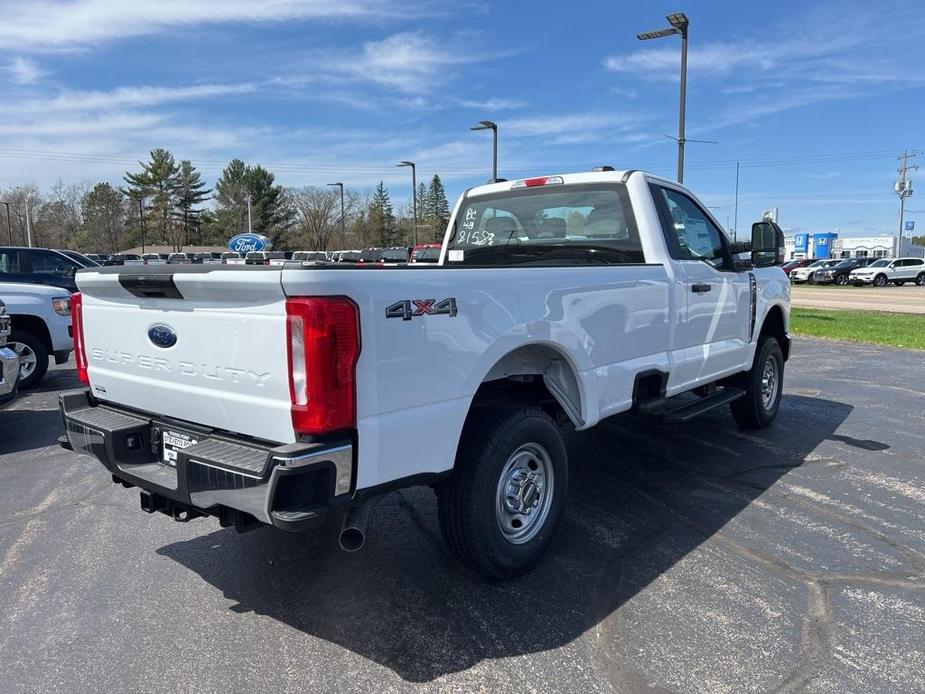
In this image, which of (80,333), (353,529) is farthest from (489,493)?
(80,333)

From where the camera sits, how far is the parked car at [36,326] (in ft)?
27.8

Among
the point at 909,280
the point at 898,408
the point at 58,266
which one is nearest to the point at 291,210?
the point at 909,280

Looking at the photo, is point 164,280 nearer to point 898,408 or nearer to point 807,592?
point 807,592

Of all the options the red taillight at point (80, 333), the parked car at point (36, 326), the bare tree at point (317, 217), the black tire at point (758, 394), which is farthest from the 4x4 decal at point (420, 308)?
the bare tree at point (317, 217)

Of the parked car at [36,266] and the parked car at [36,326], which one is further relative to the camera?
the parked car at [36,266]

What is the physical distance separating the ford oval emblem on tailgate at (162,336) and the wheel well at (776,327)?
17.5ft

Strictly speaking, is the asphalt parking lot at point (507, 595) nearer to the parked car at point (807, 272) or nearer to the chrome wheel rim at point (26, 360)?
the chrome wheel rim at point (26, 360)

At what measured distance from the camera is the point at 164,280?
2918 mm

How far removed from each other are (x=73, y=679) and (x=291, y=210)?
295ft

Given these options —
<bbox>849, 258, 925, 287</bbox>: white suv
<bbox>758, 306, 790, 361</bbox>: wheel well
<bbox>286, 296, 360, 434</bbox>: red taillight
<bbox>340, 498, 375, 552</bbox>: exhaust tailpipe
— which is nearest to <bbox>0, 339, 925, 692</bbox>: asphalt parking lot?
<bbox>340, 498, 375, 552</bbox>: exhaust tailpipe

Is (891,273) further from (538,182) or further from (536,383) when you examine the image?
(536,383)

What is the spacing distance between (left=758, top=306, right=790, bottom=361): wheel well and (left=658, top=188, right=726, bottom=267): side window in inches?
52.0

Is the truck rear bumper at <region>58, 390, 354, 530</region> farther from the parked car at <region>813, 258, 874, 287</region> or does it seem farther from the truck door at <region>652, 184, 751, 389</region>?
the parked car at <region>813, 258, 874, 287</region>

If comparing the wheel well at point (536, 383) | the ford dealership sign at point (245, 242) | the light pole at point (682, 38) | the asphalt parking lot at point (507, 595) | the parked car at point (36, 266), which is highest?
the light pole at point (682, 38)
